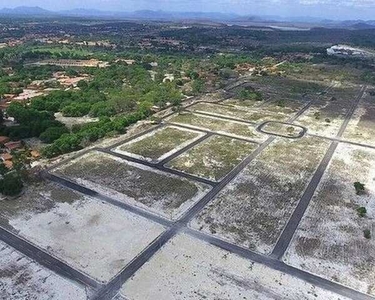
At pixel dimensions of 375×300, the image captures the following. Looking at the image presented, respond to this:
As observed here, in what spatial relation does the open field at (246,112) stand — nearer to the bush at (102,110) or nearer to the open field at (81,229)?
the bush at (102,110)

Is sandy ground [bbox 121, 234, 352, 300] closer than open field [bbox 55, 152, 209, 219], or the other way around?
sandy ground [bbox 121, 234, 352, 300]

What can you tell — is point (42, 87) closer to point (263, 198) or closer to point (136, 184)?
point (136, 184)

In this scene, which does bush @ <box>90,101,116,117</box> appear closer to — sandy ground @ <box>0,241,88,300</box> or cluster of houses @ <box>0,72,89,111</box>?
cluster of houses @ <box>0,72,89,111</box>

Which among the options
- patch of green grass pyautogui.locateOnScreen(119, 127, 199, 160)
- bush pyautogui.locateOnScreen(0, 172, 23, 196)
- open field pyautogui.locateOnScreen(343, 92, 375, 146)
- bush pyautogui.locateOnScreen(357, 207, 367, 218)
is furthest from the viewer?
open field pyautogui.locateOnScreen(343, 92, 375, 146)

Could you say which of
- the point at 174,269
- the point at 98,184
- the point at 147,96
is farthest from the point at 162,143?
the point at 174,269

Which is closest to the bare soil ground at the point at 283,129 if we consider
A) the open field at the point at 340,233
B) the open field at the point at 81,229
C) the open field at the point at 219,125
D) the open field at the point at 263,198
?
the open field at the point at 219,125

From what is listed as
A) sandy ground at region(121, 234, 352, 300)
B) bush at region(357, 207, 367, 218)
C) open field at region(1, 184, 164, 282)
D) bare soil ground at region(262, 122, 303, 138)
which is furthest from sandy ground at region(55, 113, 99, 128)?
bush at region(357, 207, 367, 218)

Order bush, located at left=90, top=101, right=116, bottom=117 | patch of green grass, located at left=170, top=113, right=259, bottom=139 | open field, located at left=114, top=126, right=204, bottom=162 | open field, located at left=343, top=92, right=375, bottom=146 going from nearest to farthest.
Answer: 1. open field, located at left=114, top=126, right=204, bottom=162
2. open field, located at left=343, top=92, right=375, bottom=146
3. patch of green grass, located at left=170, top=113, right=259, bottom=139
4. bush, located at left=90, top=101, right=116, bottom=117
